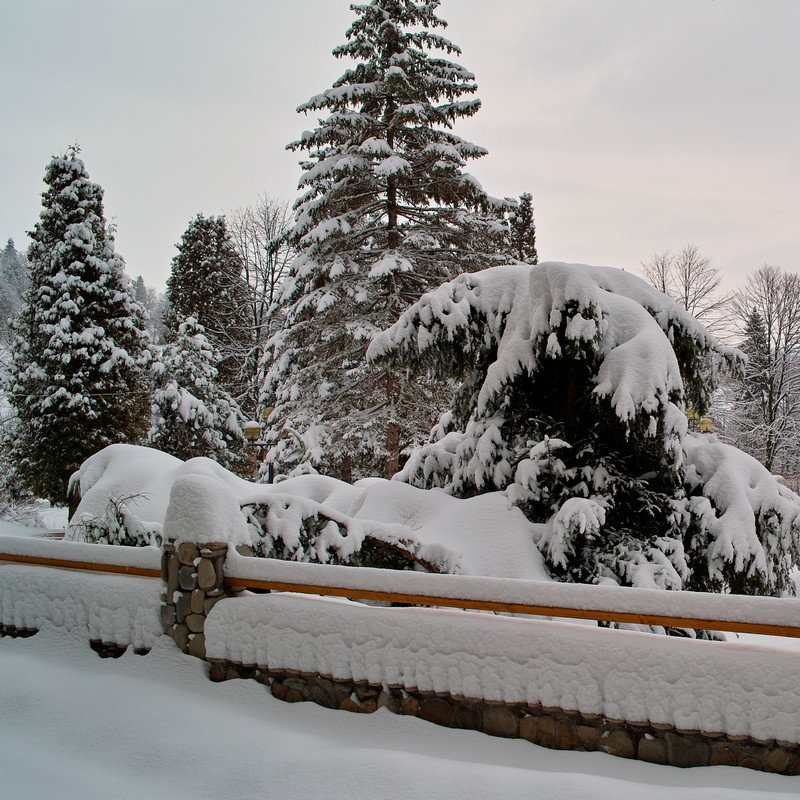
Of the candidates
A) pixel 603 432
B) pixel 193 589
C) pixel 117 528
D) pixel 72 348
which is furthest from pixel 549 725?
pixel 72 348

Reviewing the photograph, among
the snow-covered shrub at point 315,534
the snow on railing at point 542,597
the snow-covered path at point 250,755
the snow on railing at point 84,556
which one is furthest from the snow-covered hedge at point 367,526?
the snow-covered path at point 250,755

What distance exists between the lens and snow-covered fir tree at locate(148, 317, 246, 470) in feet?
60.5

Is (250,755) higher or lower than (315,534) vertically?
lower

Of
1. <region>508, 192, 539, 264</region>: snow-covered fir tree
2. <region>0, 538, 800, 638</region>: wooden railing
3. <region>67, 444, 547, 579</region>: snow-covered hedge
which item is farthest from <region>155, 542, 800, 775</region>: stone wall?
<region>508, 192, 539, 264</region>: snow-covered fir tree

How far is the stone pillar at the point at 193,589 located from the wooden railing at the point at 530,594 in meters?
0.11

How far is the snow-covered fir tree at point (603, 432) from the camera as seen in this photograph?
187 inches

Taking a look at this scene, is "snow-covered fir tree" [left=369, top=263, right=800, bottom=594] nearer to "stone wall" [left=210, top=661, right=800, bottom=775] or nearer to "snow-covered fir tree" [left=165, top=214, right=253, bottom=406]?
"stone wall" [left=210, top=661, right=800, bottom=775]

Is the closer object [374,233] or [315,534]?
[315,534]

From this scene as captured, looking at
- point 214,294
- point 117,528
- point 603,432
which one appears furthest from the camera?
point 214,294

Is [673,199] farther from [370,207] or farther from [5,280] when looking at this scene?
[5,280]

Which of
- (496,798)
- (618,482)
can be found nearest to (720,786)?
(496,798)

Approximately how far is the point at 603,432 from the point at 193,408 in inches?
622

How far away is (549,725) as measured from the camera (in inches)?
115

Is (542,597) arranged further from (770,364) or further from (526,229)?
(526,229)
